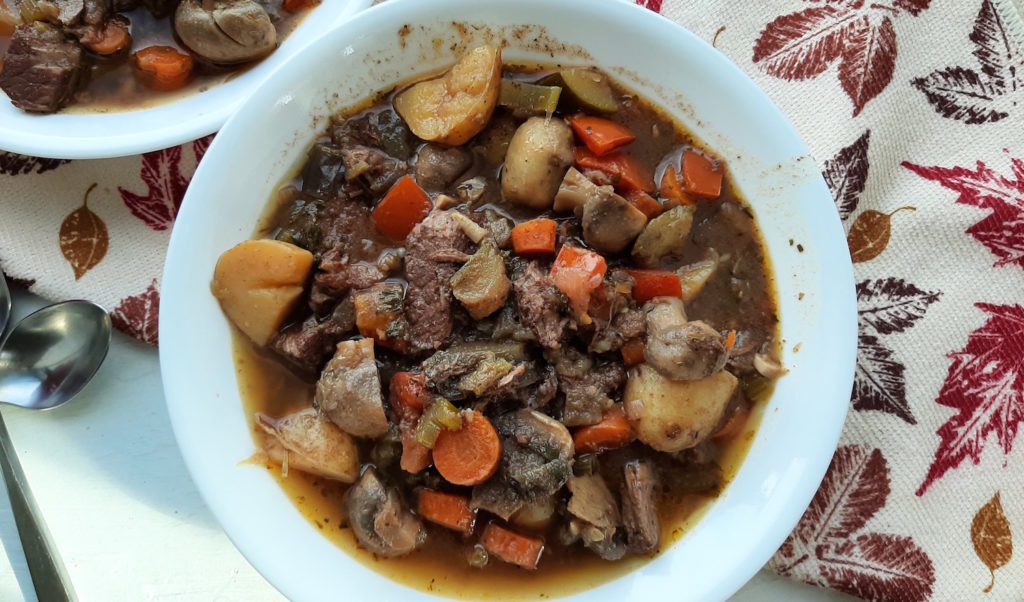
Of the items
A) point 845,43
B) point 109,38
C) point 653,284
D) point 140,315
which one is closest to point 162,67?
point 109,38

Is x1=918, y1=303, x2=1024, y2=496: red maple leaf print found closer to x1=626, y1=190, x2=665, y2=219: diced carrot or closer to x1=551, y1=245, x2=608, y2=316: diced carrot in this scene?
x1=626, y1=190, x2=665, y2=219: diced carrot

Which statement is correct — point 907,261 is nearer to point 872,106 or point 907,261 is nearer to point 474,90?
point 872,106

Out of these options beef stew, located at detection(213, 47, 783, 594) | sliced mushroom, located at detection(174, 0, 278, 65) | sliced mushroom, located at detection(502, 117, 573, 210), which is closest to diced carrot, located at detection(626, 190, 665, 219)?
beef stew, located at detection(213, 47, 783, 594)

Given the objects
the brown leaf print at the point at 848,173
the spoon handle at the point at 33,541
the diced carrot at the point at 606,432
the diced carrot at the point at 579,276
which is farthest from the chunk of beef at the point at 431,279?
the spoon handle at the point at 33,541

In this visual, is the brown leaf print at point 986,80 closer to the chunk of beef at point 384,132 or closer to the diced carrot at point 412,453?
the chunk of beef at point 384,132

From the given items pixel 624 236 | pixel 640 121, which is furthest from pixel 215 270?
pixel 640 121

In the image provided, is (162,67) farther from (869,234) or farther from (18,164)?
(869,234)

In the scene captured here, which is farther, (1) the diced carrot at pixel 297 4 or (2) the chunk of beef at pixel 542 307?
(1) the diced carrot at pixel 297 4
